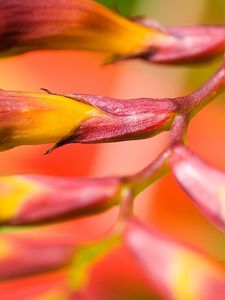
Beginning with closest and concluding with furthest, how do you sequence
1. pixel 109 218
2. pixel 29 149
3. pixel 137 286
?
pixel 137 286 → pixel 109 218 → pixel 29 149

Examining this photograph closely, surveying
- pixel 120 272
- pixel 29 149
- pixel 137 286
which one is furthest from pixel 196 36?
pixel 29 149

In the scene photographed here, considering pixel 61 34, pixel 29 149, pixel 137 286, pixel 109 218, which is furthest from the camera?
pixel 29 149

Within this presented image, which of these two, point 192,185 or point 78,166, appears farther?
point 78,166

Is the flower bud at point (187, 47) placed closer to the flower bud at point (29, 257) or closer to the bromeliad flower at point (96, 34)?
the bromeliad flower at point (96, 34)

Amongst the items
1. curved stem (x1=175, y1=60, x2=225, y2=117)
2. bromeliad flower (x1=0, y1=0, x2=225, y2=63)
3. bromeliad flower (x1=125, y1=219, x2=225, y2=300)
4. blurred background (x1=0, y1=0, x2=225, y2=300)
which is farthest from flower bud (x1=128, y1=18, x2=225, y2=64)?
blurred background (x1=0, y1=0, x2=225, y2=300)

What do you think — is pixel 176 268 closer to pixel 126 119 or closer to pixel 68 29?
pixel 126 119

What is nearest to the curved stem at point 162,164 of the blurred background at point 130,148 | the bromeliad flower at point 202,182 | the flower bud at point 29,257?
the bromeliad flower at point 202,182

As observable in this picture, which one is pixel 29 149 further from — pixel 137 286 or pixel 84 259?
pixel 84 259
